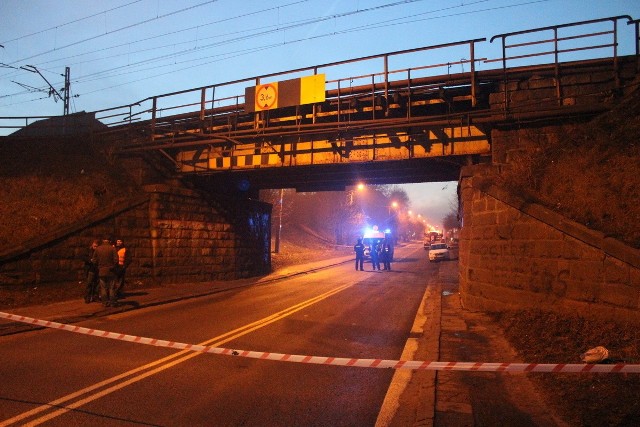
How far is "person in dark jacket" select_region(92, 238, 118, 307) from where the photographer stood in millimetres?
11141

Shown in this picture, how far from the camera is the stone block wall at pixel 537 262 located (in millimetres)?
7363

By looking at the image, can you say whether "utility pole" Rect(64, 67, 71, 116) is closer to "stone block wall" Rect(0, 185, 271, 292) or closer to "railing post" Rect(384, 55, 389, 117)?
"stone block wall" Rect(0, 185, 271, 292)

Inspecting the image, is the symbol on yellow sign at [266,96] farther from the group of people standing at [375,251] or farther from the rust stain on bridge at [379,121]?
the group of people standing at [375,251]

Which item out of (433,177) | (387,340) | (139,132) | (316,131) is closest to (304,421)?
(387,340)

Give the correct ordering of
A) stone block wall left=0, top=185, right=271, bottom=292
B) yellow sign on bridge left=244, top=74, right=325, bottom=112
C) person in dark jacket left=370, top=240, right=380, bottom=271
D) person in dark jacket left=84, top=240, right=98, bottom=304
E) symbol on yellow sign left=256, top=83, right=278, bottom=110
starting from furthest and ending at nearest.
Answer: person in dark jacket left=370, top=240, right=380, bottom=271 → symbol on yellow sign left=256, top=83, right=278, bottom=110 → yellow sign on bridge left=244, top=74, right=325, bottom=112 → stone block wall left=0, top=185, right=271, bottom=292 → person in dark jacket left=84, top=240, right=98, bottom=304

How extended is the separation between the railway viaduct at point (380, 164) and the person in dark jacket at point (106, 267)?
2.70 m

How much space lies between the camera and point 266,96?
1622 centimetres

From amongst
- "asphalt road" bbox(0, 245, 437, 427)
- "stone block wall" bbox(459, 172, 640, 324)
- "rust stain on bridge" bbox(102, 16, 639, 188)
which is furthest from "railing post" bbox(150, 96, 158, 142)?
"stone block wall" bbox(459, 172, 640, 324)

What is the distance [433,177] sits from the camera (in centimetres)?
1923

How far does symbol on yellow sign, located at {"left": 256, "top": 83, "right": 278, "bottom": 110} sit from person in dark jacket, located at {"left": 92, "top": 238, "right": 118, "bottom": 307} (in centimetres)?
777

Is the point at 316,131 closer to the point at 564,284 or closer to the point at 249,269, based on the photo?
the point at 564,284

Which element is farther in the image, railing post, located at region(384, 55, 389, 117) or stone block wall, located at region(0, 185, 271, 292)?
railing post, located at region(384, 55, 389, 117)

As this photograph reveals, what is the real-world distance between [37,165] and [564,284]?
60.7ft

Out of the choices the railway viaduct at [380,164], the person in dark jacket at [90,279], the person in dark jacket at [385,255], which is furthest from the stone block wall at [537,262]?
the person in dark jacket at [385,255]
